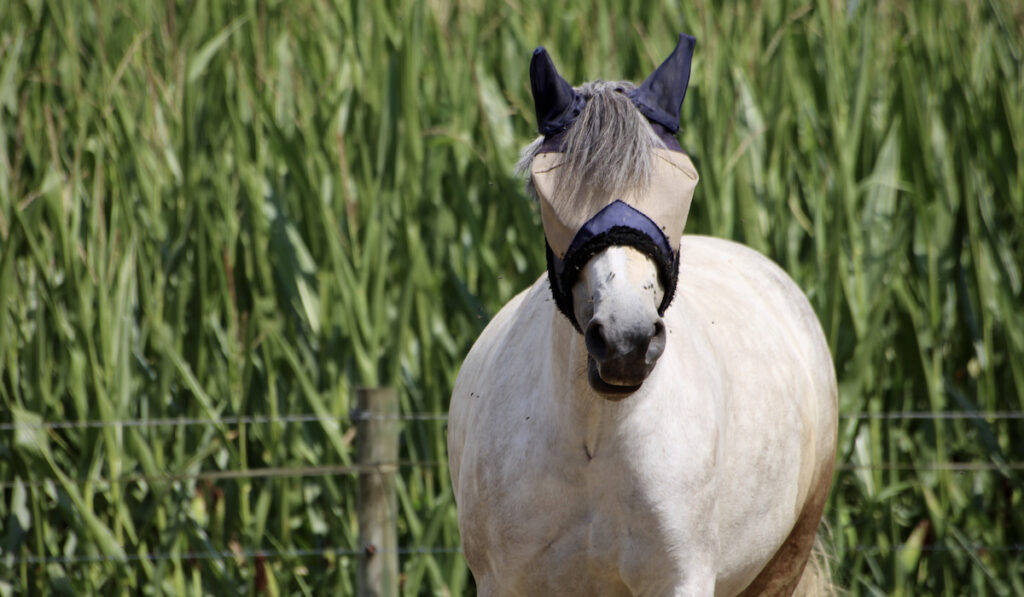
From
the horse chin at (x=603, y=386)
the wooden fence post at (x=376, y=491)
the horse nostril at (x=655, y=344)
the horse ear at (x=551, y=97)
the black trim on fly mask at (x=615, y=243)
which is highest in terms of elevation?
the horse ear at (x=551, y=97)

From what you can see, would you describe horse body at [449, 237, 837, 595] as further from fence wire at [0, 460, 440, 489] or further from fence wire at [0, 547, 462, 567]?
fence wire at [0, 547, 462, 567]

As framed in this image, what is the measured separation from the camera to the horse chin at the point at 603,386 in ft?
4.97

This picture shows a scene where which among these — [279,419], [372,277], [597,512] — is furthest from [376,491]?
[597,512]

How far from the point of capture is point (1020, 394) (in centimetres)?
340

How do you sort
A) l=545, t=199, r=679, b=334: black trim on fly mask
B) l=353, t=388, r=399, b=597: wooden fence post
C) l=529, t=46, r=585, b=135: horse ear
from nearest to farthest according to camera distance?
l=545, t=199, r=679, b=334: black trim on fly mask → l=529, t=46, r=585, b=135: horse ear → l=353, t=388, r=399, b=597: wooden fence post

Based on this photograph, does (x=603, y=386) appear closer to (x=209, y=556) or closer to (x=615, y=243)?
(x=615, y=243)

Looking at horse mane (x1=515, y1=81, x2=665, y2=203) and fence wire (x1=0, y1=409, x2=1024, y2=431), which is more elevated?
horse mane (x1=515, y1=81, x2=665, y2=203)

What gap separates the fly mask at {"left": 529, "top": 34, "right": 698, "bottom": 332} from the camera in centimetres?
155

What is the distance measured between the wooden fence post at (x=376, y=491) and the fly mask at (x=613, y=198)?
4.46 ft

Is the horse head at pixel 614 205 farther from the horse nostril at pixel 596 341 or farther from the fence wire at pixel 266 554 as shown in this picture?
the fence wire at pixel 266 554

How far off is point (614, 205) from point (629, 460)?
0.46m

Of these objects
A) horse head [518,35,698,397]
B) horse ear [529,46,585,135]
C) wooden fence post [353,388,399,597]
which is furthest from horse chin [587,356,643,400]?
wooden fence post [353,388,399,597]

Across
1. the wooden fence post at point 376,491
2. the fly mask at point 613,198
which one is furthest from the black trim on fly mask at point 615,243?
the wooden fence post at point 376,491

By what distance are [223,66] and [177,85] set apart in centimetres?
19
